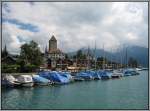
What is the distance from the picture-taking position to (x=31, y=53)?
40938mm

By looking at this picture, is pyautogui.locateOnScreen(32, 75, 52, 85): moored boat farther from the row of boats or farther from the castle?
the castle

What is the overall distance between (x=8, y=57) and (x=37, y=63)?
4.72 m

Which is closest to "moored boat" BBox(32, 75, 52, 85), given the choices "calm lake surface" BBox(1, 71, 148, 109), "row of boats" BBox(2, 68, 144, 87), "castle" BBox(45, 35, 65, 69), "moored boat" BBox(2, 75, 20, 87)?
"row of boats" BBox(2, 68, 144, 87)

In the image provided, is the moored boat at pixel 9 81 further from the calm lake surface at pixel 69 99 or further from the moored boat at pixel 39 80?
the moored boat at pixel 39 80

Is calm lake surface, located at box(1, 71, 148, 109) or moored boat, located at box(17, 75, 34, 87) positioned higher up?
moored boat, located at box(17, 75, 34, 87)

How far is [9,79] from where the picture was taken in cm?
2202

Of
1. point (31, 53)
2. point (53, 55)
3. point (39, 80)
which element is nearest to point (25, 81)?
point (39, 80)

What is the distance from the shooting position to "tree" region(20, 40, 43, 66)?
40.0 meters

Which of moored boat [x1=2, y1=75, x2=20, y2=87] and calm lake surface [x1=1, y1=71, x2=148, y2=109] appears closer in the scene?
calm lake surface [x1=1, y1=71, x2=148, y2=109]

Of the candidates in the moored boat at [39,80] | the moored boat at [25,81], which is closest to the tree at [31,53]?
the moored boat at [39,80]

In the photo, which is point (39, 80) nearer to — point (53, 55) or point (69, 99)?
point (69, 99)

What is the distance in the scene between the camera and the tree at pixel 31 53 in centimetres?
4000

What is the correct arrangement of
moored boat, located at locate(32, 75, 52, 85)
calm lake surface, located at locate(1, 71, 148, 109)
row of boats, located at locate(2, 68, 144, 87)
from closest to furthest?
calm lake surface, located at locate(1, 71, 148, 109), row of boats, located at locate(2, 68, 144, 87), moored boat, located at locate(32, 75, 52, 85)

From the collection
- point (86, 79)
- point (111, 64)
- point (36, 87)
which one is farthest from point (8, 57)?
point (111, 64)
